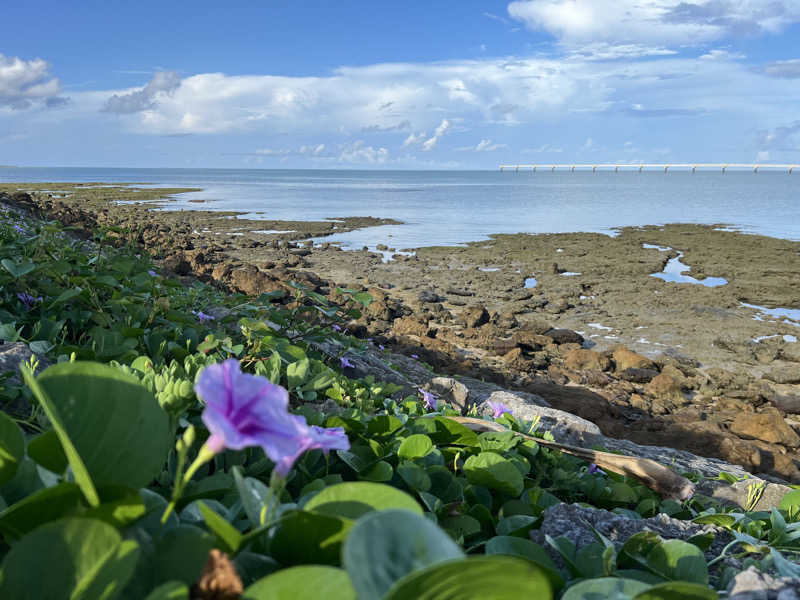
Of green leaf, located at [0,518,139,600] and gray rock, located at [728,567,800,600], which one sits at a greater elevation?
green leaf, located at [0,518,139,600]

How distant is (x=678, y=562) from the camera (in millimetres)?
982

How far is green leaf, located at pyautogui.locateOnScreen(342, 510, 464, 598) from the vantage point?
0.48 metres

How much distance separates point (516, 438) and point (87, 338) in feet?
6.02

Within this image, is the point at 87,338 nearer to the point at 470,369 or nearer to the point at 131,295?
the point at 131,295

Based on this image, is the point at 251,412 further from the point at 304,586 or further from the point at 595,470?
the point at 595,470

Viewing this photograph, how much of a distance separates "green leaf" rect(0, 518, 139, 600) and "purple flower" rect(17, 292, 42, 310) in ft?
7.45

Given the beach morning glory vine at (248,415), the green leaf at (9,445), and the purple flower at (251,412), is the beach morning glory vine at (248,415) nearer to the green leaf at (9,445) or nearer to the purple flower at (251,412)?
the purple flower at (251,412)

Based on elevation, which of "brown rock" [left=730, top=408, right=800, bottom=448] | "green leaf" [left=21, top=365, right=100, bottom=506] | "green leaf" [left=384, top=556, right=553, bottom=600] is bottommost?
"brown rock" [left=730, top=408, right=800, bottom=448]

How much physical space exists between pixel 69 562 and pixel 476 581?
1.27ft

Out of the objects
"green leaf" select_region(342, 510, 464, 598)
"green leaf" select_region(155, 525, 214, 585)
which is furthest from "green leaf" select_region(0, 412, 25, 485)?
"green leaf" select_region(342, 510, 464, 598)

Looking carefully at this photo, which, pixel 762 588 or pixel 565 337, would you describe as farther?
pixel 565 337

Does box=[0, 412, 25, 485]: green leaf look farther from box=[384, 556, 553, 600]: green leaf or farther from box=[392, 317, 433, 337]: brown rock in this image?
box=[392, 317, 433, 337]: brown rock

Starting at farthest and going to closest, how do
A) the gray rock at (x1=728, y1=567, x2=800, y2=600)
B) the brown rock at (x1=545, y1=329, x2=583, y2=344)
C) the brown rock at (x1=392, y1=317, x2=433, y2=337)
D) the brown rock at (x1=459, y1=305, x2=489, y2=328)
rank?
the brown rock at (x1=459, y1=305, x2=489, y2=328), the brown rock at (x1=545, y1=329, x2=583, y2=344), the brown rock at (x1=392, y1=317, x2=433, y2=337), the gray rock at (x1=728, y1=567, x2=800, y2=600)

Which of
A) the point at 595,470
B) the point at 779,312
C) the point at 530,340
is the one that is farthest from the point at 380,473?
the point at 779,312
